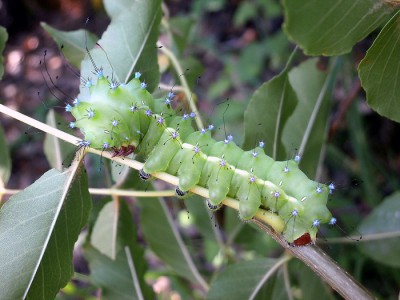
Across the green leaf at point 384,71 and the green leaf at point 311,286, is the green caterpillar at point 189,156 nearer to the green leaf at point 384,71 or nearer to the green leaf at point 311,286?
the green leaf at point 384,71

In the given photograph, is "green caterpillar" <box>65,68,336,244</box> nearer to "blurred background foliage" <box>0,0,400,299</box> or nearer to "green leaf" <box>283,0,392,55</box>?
"blurred background foliage" <box>0,0,400,299</box>

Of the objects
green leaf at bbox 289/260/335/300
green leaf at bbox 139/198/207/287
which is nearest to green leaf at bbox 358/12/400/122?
green leaf at bbox 289/260/335/300

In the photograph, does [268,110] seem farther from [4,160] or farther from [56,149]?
[4,160]

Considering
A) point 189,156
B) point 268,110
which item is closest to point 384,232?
point 268,110

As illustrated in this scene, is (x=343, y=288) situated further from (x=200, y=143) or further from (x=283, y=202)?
(x=200, y=143)


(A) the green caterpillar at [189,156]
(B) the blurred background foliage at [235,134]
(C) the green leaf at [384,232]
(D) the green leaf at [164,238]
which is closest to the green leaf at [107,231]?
(B) the blurred background foliage at [235,134]

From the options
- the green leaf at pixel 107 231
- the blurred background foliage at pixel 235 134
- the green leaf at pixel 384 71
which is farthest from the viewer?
the blurred background foliage at pixel 235 134
